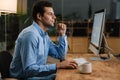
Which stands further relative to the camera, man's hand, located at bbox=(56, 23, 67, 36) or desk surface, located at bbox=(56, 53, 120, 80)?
man's hand, located at bbox=(56, 23, 67, 36)

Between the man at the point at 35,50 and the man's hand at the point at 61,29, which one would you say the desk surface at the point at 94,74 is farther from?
the man's hand at the point at 61,29

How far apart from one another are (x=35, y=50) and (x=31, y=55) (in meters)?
0.07

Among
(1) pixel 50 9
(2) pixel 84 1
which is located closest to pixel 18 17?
(2) pixel 84 1

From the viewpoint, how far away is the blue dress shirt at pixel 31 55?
1.75 m

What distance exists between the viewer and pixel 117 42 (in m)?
8.38

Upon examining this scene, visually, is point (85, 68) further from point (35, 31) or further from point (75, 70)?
point (35, 31)

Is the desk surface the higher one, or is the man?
the man

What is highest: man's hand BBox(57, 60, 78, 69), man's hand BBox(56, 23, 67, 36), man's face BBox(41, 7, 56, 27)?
man's face BBox(41, 7, 56, 27)

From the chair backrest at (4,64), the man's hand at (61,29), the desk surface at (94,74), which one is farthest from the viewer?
the man's hand at (61,29)

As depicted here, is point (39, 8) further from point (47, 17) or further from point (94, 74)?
point (94, 74)

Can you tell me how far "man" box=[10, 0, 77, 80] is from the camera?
1.76 meters

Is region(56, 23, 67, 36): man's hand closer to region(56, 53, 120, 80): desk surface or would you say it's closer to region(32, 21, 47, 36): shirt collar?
region(32, 21, 47, 36): shirt collar

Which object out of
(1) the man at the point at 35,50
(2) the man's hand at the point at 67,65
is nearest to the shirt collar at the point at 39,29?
(1) the man at the point at 35,50

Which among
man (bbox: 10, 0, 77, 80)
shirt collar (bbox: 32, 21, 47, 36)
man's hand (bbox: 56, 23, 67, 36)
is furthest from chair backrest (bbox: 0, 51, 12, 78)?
man's hand (bbox: 56, 23, 67, 36)
